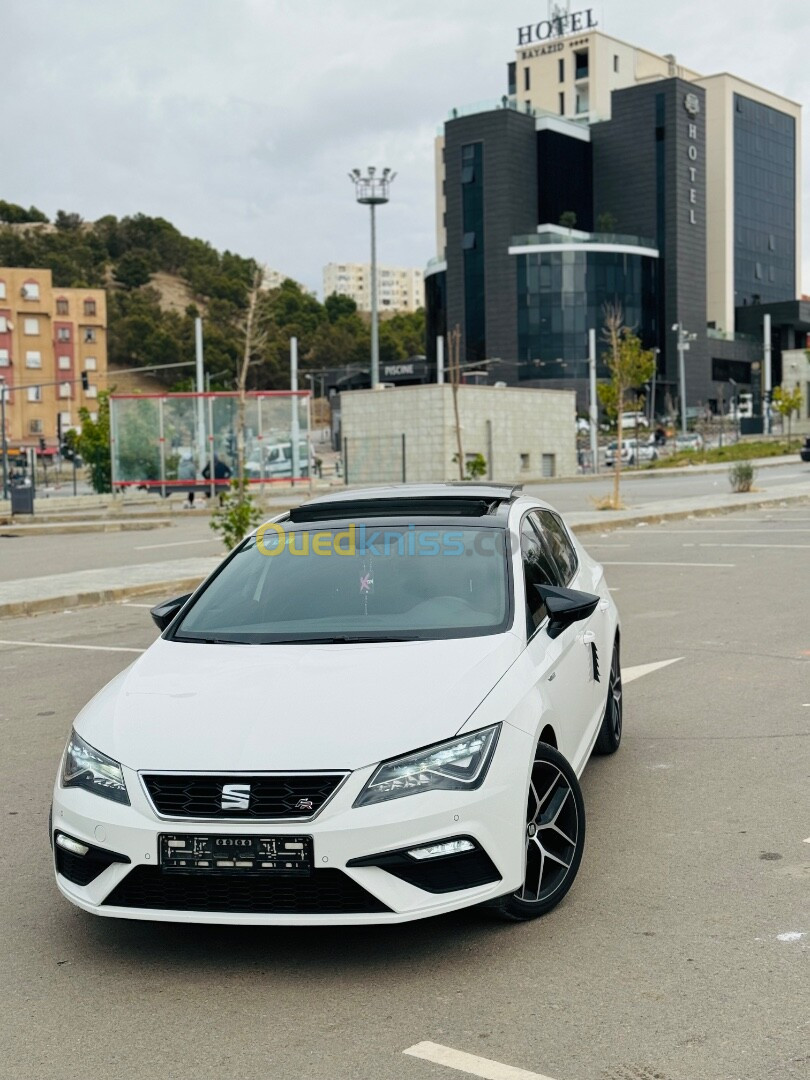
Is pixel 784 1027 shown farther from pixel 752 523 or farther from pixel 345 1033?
pixel 752 523

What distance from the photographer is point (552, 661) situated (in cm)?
514

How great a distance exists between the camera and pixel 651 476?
53188 millimetres

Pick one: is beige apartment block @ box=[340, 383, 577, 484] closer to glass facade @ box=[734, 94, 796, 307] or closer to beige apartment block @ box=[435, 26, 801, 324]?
beige apartment block @ box=[435, 26, 801, 324]

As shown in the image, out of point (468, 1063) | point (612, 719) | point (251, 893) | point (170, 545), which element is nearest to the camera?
point (468, 1063)

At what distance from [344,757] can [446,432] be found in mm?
46939

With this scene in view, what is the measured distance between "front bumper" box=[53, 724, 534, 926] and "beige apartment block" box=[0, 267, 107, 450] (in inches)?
4211

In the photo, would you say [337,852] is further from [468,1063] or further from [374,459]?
[374,459]

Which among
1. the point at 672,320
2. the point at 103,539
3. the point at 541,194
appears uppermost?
the point at 541,194

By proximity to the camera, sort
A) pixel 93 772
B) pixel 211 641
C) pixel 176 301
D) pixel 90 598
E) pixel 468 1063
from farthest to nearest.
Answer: pixel 176 301 → pixel 90 598 → pixel 211 641 → pixel 93 772 → pixel 468 1063

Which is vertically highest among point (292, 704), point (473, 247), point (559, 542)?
point (473, 247)

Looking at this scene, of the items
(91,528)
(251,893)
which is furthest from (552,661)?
(91,528)

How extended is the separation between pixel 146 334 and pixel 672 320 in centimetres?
6606

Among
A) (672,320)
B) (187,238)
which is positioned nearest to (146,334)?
(187,238)

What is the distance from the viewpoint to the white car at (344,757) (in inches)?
157
